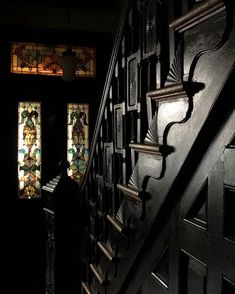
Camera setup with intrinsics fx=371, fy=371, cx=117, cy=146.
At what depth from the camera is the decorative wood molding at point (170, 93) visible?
104 cm

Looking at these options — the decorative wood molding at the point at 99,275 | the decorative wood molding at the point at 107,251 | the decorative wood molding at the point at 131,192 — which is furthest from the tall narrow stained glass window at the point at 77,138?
the decorative wood molding at the point at 131,192

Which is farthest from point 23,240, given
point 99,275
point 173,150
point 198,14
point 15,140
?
point 198,14

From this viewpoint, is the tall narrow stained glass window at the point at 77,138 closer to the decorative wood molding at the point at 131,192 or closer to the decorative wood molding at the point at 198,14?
the decorative wood molding at the point at 131,192

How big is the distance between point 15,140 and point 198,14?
426 centimetres

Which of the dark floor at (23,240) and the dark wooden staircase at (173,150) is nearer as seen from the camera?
the dark wooden staircase at (173,150)

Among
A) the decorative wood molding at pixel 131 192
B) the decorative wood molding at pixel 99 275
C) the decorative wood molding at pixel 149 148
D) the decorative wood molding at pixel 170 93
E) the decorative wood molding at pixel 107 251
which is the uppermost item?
the decorative wood molding at pixel 170 93

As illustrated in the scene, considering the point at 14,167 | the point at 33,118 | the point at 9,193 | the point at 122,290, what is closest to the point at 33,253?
the point at 9,193

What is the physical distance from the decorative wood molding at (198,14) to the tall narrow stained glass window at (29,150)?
4.12 meters

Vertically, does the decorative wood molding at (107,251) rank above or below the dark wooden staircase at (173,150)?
below

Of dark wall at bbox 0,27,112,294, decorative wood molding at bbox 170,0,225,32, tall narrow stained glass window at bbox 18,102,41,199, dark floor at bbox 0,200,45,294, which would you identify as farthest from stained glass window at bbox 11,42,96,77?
decorative wood molding at bbox 170,0,225,32

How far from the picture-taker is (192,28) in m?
1.01

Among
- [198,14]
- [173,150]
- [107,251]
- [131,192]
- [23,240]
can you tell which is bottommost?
[23,240]

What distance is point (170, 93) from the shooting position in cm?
109

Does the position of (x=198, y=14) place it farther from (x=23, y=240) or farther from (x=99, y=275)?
(x=23, y=240)
